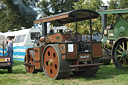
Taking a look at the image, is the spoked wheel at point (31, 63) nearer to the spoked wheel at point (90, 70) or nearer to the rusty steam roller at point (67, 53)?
the rusty steam roller at point (67, 53)

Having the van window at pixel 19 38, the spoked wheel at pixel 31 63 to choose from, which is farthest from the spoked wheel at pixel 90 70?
the van window at pixel 19 38

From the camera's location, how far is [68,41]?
761 centimetres

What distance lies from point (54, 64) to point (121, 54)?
138 inches

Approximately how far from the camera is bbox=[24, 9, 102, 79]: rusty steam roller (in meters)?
7.54

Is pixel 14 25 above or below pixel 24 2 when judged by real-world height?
below

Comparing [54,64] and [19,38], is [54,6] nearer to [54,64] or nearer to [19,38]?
[19,38]

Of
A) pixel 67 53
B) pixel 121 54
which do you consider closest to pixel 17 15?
pixel 121 54

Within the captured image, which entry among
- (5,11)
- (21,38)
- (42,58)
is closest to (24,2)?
(5,11)

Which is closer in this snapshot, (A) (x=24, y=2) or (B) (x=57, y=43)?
(B) (x=57, y=43)

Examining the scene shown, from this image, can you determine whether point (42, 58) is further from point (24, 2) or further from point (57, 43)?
point (24, 2)

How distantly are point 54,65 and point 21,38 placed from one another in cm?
1503

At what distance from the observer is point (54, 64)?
25.9ft

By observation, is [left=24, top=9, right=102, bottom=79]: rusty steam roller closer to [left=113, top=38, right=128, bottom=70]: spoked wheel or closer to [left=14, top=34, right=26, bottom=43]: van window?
[left=113, top=38, right=128, bottom=70]: spoked wheel

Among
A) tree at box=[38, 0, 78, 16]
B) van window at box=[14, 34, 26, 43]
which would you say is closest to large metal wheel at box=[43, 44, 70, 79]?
van window at box=[14, 34, 26, 43]
